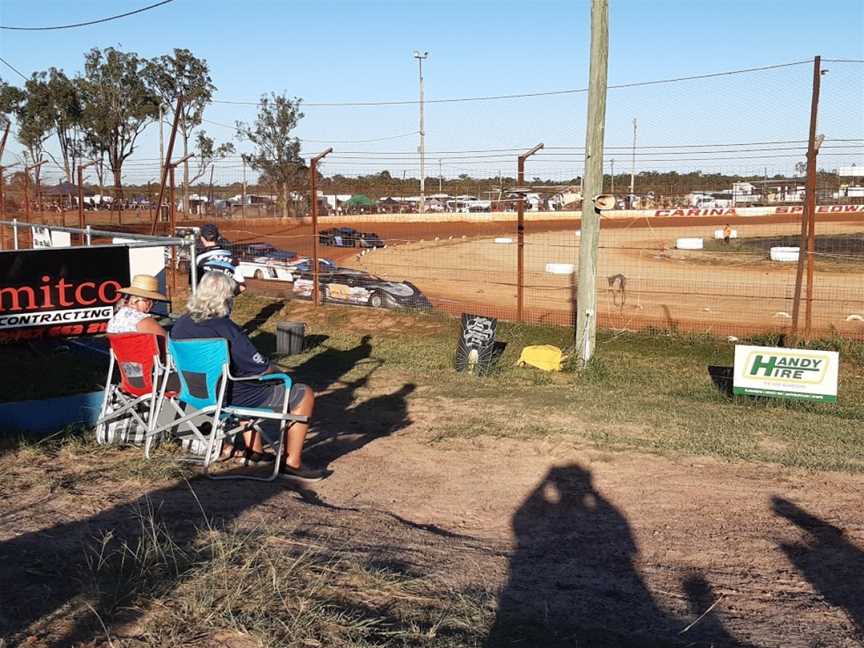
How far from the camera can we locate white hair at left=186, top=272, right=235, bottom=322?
6863 millimetres

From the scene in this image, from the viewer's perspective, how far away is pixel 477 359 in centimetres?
1192

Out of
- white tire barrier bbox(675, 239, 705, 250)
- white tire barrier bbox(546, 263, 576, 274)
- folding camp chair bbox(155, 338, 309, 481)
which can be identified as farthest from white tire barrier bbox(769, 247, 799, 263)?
folding camp chair bbox(155, 338, 309, 481)

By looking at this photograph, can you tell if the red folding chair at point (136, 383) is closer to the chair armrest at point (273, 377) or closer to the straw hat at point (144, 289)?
the straw hat at point (144, 289)

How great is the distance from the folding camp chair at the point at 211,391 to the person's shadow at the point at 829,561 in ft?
11.4

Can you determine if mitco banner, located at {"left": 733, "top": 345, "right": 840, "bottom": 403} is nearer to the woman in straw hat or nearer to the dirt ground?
the dirt ground

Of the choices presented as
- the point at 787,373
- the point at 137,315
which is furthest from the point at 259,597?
the point at 787,373

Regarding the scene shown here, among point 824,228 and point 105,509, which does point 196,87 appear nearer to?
point 824,228

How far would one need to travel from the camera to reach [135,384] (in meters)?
7.34

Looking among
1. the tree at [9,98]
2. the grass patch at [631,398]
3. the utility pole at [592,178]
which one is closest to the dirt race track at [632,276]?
the grass patch at [631,398]

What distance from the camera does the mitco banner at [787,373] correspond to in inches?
391

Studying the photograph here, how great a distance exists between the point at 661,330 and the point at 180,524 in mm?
9537

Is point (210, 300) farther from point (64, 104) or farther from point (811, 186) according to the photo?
point (64, 104)

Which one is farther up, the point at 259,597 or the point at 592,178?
the point at 592,178

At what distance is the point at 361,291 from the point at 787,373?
31.5 feet
